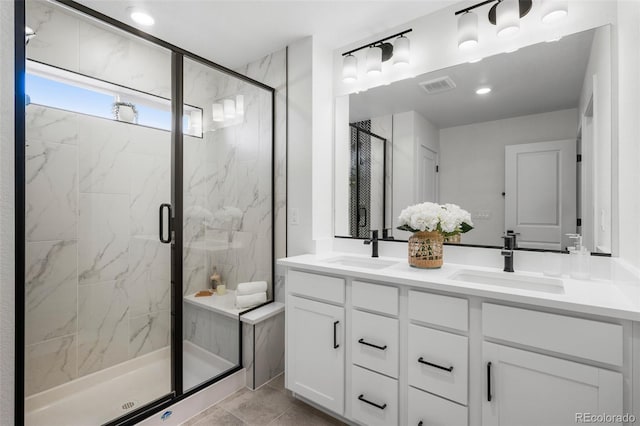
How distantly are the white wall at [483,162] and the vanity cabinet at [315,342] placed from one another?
92 centimetres

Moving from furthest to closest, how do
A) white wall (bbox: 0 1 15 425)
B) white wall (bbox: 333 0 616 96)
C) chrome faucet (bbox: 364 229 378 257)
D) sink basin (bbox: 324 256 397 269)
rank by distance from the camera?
1. chrome faucet (bbox: 364 229 378 257)
2. sink basin (bbox: 324 256 397 269)
3. white wall (bbox: 333 0 616 96)
4. white wall (bbox: 0 1 15 425)

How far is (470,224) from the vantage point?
5.80ft

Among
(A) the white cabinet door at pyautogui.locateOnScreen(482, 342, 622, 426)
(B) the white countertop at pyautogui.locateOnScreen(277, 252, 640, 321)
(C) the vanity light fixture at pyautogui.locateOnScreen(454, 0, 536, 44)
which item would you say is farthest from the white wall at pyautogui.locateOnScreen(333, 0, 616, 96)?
(A) the white cabinet door at pyautogui.locateOnScreen(482, 342, 622, 426)

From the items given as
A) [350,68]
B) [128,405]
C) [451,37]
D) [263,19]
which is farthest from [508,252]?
[128,405]

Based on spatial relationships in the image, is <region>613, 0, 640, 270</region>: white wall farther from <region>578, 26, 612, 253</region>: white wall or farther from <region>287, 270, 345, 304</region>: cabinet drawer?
<region>287, 270, 345, 304</region>: cabinet drawer

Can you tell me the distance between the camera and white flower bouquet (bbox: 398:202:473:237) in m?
1.68

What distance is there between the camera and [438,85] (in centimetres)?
199

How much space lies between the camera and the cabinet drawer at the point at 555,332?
1.03 m

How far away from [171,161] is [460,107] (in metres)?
1.81

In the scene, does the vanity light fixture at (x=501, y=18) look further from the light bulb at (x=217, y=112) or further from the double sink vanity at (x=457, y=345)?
the light bulb at (x=217, y=112)

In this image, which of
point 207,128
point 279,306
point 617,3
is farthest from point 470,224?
point 207,128

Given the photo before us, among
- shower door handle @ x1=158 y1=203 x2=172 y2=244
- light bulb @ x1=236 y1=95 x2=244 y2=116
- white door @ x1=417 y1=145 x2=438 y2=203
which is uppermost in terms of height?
light bulb @ x1=236 y1=95 x2=244 y2=116

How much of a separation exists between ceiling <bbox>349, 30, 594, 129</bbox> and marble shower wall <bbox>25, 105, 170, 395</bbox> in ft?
5.36

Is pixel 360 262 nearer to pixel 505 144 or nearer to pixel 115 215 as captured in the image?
pixel 505 144
